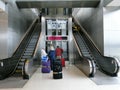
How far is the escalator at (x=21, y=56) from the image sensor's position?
7.45m

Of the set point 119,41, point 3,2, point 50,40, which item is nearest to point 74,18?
point 50,40

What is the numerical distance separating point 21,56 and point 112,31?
508cm

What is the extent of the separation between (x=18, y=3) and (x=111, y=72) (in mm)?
6481

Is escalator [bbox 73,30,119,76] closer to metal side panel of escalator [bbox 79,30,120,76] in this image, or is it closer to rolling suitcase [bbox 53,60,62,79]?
metal side panel of escalator [bbox 79,30,120,76]

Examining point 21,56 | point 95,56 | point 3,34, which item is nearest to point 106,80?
point 95,56

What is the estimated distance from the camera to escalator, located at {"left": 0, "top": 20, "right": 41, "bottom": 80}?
745cm

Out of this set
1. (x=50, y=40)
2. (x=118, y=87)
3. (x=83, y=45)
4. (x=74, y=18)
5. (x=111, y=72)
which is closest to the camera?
(x=118, y=87)

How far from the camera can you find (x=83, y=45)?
1192 centimetres

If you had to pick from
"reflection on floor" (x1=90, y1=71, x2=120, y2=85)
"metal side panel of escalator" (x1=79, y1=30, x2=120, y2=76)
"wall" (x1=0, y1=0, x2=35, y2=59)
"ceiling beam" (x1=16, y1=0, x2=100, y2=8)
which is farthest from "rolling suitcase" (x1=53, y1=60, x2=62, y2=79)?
"ceiling beam" (x1=16, y1=0, x2=100, y2=8)

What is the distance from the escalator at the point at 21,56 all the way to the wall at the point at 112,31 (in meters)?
4.01

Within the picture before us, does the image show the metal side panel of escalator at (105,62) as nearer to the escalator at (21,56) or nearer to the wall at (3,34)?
the escalator at (21,56)

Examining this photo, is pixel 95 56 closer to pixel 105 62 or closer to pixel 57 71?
pixel 105 62

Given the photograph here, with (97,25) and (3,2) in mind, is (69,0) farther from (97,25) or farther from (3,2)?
(3,2)

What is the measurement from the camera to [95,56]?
10000 millimetres
